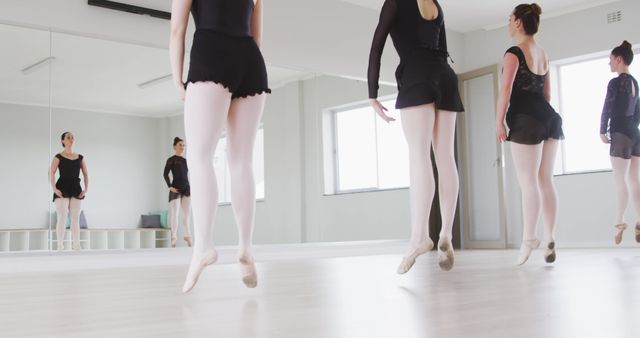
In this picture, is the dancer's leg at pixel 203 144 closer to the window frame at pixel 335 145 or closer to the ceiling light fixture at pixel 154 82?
the ceiling light fixture at pixel 154 82

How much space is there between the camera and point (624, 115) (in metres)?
5.72

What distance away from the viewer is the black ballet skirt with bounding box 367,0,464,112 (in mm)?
3225

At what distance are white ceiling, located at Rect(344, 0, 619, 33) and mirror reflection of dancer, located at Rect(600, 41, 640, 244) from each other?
271 cm

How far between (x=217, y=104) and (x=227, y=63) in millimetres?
159

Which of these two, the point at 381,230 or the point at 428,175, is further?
the point at 381,230

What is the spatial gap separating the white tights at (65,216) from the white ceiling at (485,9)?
4245 mm

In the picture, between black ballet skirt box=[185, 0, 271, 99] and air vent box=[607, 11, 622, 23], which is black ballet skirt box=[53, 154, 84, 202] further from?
air vent box=[607, 11, 622, 23]

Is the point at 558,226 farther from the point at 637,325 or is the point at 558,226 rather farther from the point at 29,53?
the point at 637,325

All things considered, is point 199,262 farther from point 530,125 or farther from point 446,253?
point 530,125

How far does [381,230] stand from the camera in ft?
28.1

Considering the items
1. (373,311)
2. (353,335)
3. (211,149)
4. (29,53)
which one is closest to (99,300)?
(211,149)

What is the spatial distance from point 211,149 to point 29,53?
165 inches

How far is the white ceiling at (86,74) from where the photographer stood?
19.0ft

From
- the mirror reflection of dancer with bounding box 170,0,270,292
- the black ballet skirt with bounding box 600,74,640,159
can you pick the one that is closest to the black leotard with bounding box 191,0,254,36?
the mirror reflection of dancer with bounding box 170,0,270,292
